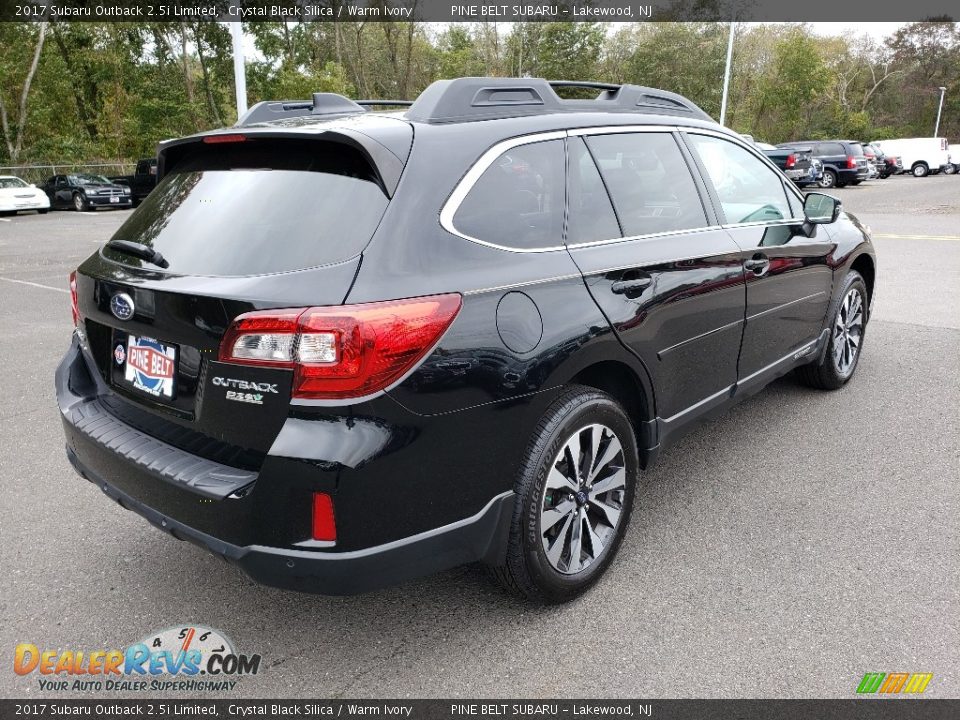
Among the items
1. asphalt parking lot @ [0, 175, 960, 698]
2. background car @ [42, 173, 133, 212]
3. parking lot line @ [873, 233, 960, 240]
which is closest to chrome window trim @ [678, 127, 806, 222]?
asphalt parking lot @ [0, 175, 960, 698]

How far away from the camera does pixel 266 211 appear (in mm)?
2398

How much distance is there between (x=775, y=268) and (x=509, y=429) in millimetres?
2169

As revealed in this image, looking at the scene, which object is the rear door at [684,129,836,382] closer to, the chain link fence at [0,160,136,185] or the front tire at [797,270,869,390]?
the front tire at [797,270,869,390]

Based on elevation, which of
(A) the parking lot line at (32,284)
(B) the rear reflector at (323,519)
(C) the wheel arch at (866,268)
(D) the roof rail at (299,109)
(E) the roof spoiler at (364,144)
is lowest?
(A) the parking lot line at (32,284)

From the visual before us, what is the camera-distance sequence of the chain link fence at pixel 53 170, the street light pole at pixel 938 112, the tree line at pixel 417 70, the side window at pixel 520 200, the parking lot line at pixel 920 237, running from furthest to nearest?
the street light pole at pixel 938 112, the tree line at pixel 417 70, the chain link fence at pixel 53 170, the parking lot line at pixel 920 237, the side window at pixel 520 200

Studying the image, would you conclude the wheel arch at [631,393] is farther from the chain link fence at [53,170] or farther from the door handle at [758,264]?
the chain link fence at [53,170]

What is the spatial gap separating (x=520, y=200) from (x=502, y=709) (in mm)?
1685

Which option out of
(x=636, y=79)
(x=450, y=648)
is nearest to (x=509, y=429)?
(x=450, y=648)

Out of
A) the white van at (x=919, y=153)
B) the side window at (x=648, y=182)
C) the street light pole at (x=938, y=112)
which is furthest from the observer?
the street light pole at (x=938, y=112)

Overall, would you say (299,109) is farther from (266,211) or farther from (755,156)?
(755,156)

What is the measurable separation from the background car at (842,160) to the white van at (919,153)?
38.2ft

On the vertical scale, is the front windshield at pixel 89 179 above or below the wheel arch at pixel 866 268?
below

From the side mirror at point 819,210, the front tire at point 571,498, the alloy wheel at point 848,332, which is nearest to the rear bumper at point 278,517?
the front tire at point 571,498

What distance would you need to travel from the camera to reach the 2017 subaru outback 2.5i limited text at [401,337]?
2.09 m
